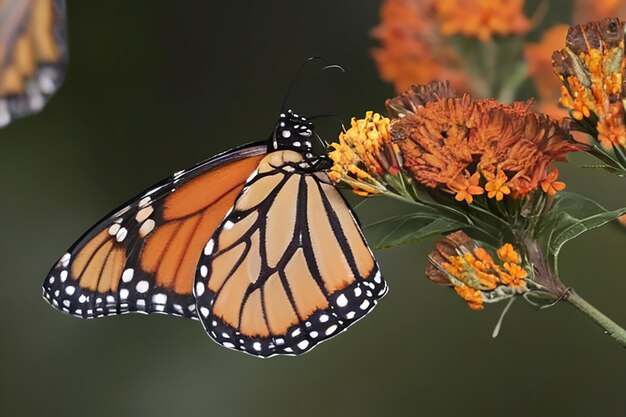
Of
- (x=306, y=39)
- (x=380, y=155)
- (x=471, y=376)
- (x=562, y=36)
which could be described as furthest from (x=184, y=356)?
(x=380, y=155)

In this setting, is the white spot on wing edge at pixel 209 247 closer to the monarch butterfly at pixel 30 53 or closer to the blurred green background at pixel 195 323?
the monarch butterfly at pixel 30 53

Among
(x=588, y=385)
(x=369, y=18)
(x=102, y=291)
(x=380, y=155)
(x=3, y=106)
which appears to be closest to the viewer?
(x=380, y=155)

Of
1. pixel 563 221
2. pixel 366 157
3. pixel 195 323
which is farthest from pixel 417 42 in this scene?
pixel 195 323

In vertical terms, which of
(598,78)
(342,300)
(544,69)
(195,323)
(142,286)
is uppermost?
(598,78)

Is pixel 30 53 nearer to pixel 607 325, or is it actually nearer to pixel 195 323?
pixel 195 323

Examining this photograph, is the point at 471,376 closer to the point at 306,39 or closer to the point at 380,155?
the point at 306,39

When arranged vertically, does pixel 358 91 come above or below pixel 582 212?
below
